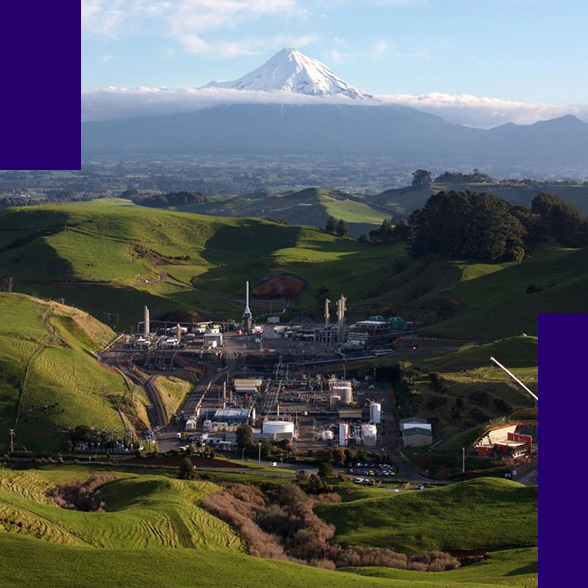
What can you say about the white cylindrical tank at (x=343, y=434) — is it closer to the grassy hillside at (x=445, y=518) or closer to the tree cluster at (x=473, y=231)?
the grassy hillside at (x=445, y=518)

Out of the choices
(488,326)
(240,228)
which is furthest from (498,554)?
(240,228)

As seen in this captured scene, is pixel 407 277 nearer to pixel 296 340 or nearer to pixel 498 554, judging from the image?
pixel 296 340

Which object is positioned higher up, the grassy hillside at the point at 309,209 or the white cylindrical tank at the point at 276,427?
the grassy hillside at the point at 309,209

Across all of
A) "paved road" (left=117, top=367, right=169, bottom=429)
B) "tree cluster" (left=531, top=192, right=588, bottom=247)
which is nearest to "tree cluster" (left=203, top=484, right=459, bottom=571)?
"paved road" (left=117, top=367, right=169, bottom=429)

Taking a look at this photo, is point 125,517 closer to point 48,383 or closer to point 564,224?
point 48,383

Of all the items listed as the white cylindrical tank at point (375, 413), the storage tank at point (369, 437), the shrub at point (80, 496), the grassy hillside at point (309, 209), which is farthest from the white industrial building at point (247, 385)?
the grassy hillside at point (309, 209)

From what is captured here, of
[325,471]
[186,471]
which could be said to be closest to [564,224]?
[325,471]

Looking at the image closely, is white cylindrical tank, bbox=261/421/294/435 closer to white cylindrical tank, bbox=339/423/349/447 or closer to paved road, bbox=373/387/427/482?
white cylindrical tank, bbox=339/423/349/447

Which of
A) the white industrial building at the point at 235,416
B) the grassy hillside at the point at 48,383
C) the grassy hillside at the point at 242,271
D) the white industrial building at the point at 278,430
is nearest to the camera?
the grassy hillside at the point at 48,383
